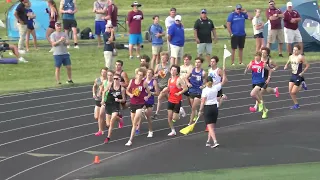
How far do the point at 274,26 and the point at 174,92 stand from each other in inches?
410

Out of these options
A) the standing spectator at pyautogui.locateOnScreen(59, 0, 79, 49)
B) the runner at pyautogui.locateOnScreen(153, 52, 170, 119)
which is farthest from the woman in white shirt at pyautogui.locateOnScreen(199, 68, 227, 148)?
the standing spectator at pyautogui.locateOnScreen(59, 0, 79, 49)

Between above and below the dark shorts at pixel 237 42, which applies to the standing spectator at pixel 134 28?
above

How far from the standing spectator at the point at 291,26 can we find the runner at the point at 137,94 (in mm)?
10875

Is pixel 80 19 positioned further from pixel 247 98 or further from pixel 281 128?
pixel 281 128

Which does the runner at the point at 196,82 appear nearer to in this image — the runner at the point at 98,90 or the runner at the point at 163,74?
the runner at the point at 163,74

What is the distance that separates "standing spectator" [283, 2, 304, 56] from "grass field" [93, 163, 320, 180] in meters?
12.4

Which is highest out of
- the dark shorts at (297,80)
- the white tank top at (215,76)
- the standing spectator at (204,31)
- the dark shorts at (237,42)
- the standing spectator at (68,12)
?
the standing spectator at (68,12)

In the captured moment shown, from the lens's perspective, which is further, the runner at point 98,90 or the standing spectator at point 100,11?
the standing spectator at point 100,11

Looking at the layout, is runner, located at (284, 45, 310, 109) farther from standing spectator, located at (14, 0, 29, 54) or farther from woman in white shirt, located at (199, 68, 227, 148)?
standing spectator, located at (14, 0, 29, 54)

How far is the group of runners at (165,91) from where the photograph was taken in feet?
60.1

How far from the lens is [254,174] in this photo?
15883mm

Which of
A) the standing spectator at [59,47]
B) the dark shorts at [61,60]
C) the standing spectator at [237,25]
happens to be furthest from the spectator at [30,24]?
the standing spectator at [237,25]

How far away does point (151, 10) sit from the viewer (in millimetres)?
43062

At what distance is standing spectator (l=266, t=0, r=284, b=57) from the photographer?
28672 millimetres
